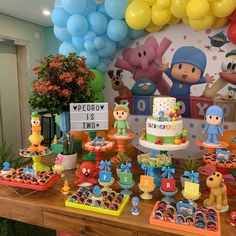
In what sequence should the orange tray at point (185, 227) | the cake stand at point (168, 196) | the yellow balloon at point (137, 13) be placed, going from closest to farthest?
the orange tray at point (185, 227) < the cake stand at point (168, 196) < the yellow balloon at point (137, 13)

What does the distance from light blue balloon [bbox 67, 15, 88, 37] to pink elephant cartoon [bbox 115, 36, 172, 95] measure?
0.64 m

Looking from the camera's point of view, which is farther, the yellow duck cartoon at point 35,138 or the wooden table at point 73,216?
the yellow duck cartoon at point 35,138

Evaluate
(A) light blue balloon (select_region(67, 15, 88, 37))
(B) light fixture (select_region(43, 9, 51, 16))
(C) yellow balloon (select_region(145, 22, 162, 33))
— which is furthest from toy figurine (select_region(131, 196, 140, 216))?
(B) light fixture (select_region(43, 9, 51, 16))

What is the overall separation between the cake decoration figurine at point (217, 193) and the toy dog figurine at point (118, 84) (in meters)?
1.69

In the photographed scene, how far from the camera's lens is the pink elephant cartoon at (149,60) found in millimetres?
2611

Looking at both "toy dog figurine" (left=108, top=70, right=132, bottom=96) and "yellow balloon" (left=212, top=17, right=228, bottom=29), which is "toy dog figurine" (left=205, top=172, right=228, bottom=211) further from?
"toy dog figurine" (left=108, top=70, right=132, bottom=96)

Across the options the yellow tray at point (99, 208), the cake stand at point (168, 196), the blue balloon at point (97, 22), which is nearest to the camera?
the yellow tray at point (99, 208)

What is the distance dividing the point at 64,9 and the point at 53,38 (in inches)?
83.6

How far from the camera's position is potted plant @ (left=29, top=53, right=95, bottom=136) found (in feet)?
5.88

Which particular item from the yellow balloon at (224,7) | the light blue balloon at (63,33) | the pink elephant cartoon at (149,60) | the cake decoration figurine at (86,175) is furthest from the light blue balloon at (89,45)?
the cake decoration figurine at (86,175)

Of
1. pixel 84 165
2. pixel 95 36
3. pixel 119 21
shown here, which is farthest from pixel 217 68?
pixel 84 165

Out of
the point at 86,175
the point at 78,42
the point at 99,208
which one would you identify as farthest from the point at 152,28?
the point at 99,208

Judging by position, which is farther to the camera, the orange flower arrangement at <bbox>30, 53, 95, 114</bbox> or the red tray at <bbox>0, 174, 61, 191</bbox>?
the orange flower arrangement at <bbox>30, 53, 95, 114</bbox>

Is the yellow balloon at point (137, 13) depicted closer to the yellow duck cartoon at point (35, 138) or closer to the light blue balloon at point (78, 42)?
the light blue balloon at point (78, 42)
